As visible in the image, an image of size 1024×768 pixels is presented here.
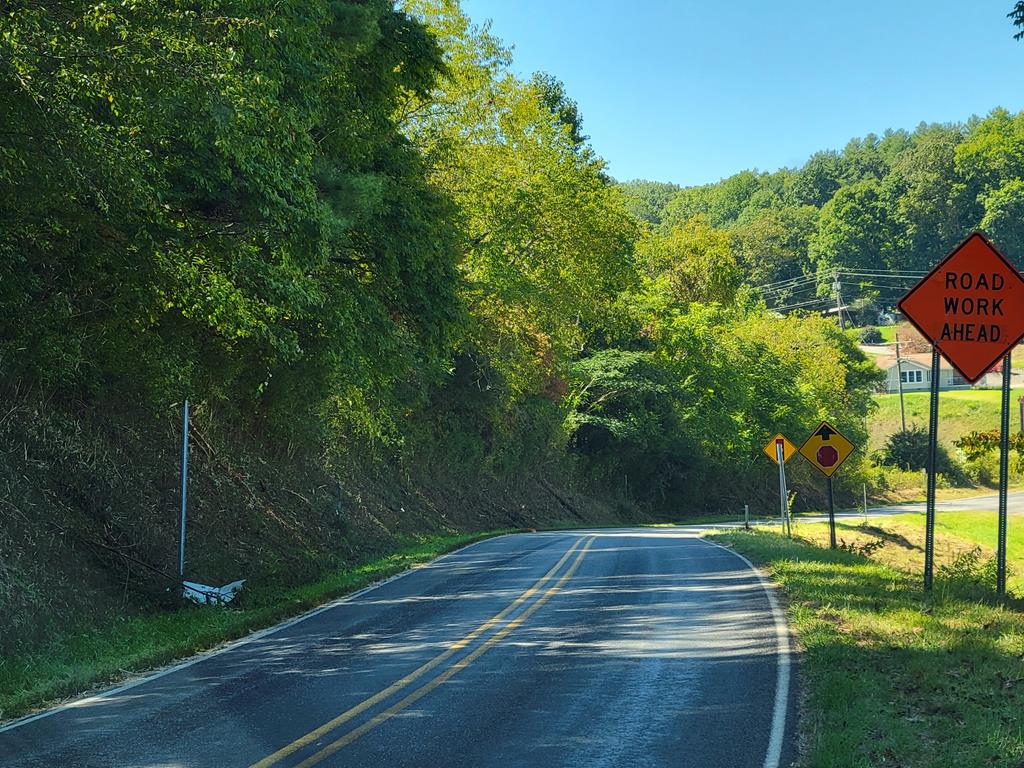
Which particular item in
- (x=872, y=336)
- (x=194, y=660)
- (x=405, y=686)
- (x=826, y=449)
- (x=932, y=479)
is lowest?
(x=194, y=660)

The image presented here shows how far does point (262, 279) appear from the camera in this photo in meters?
13.4

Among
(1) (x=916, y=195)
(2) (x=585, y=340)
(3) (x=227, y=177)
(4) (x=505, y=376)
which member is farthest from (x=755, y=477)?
(1) (x=916, y=195)

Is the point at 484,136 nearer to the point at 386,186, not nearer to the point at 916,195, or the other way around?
the point at 386,186

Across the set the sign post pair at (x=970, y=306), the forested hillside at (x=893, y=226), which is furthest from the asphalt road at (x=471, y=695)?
the forested hillside at (x=893, y=226)

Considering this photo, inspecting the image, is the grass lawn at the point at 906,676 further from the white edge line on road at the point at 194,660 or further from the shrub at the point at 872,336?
the shrub at the point at 872,336

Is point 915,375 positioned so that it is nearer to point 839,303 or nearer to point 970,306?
point 839,303

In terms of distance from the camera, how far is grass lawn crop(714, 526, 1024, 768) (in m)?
7.34

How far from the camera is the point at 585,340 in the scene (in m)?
54.4

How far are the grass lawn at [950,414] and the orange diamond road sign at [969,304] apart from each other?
7926 cm

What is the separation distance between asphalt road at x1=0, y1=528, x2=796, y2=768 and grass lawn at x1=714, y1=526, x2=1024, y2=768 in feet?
1.21

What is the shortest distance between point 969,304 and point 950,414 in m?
90.1

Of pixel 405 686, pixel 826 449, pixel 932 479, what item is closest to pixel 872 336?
pixel 826 449

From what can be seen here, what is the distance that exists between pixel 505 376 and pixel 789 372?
34604mm

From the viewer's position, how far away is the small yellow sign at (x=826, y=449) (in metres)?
23.6
